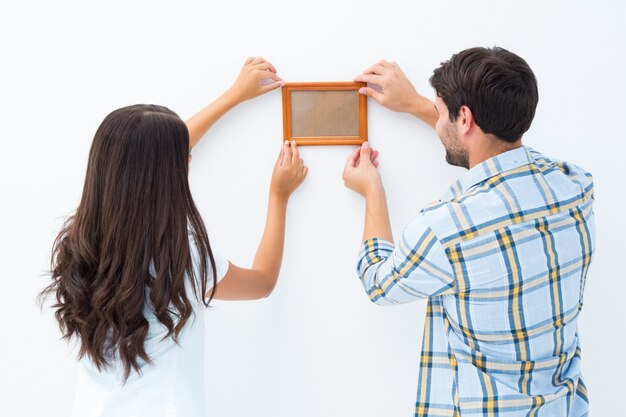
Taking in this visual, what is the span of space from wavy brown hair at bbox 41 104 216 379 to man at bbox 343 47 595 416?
37 cm

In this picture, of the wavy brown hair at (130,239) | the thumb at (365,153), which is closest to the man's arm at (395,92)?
the thumb at (365,153)

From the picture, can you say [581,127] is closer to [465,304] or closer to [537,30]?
[537,30]

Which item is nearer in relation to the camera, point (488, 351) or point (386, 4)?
point (488, 351)

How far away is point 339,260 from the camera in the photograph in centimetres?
148

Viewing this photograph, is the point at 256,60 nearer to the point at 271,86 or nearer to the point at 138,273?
the point at 271,86

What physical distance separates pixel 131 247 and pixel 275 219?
441mm

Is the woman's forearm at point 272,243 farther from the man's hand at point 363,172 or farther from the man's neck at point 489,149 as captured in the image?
the man's neck at point 489,149

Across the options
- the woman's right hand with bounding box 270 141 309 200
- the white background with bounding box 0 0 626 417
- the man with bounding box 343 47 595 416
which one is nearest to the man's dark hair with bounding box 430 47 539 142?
the man with bounding box 343 47 595 416

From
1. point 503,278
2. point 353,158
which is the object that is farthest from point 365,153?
point 503,278

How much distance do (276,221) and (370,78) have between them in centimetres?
39

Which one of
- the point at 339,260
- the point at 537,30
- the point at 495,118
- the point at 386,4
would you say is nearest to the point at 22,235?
the point at 339,260

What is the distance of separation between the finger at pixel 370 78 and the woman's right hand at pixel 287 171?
209mm

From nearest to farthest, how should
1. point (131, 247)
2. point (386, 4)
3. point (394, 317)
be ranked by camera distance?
point (131, 247)
point (386, 4)
point (394, 317)

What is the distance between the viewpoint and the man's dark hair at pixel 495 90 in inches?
42.5
